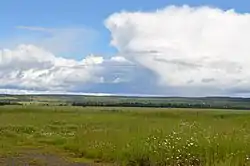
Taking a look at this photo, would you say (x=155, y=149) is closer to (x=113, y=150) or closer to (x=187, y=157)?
(x=187, y=157)

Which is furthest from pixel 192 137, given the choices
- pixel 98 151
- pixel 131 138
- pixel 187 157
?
pixel 98 151

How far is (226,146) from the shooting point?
16797 mm

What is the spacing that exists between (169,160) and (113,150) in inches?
169

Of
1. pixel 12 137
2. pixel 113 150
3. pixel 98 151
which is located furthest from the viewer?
pixel 12 137

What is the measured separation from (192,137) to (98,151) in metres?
5.35

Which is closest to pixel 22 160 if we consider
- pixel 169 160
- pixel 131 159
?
pixel 131 159

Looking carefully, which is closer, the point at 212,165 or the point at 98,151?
the point at 212,165

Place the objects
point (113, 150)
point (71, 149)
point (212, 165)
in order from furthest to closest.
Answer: point (71, 149) → point (113, 150) → point (212, 165)

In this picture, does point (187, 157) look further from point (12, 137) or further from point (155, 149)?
point (12, 137)

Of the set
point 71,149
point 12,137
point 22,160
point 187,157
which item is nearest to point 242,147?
point 187,157

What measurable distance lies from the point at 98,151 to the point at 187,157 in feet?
19.9

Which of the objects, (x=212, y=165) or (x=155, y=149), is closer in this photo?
(x=212, y=165)

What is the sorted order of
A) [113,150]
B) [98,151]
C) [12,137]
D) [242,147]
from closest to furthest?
[242,147], [113,150], [98,151], [12,137]

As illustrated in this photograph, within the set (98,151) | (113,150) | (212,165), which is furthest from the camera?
(98,151)
